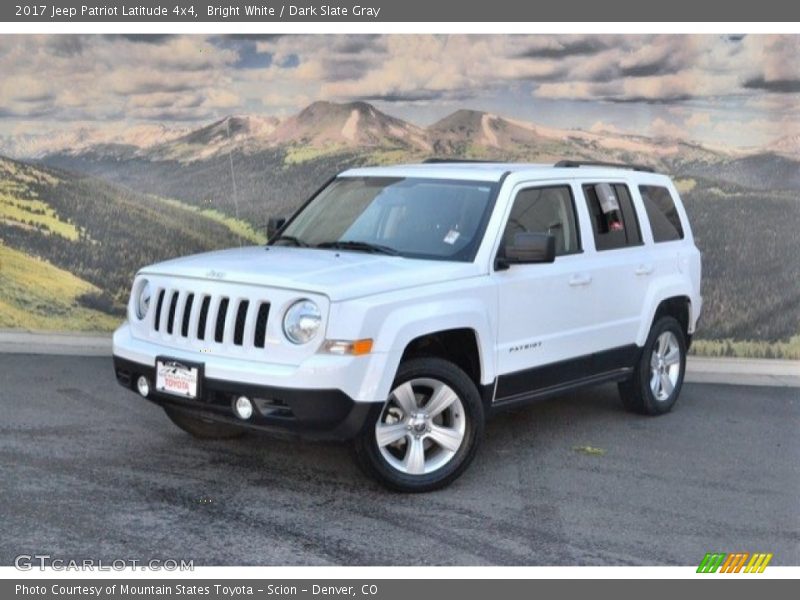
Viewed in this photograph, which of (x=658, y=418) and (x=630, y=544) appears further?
(x=658, y=418)

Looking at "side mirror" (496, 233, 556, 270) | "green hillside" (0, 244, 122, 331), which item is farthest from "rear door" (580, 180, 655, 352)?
"green hillside" (0, 244, 122, 331)

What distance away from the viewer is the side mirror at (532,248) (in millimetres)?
6035

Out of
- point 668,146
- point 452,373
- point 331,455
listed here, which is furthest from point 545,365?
point 668,146

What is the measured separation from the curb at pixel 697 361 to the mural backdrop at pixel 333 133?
5.1 inches

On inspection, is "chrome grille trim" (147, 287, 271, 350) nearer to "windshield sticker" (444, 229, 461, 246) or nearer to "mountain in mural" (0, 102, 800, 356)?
"windshield sticker" (444, 229, 461, 246)

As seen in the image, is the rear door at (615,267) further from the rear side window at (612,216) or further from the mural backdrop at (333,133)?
the mural backdrop at (333,133)

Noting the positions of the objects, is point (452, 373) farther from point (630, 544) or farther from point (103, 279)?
point (103, 279)

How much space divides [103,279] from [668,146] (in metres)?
5.85

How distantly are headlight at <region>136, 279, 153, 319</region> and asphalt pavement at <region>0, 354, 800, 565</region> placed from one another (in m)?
0.93

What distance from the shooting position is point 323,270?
225 inches

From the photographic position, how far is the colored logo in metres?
4.99

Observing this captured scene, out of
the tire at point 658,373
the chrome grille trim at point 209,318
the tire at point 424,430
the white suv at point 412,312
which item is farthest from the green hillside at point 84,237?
the tire at point 424,430

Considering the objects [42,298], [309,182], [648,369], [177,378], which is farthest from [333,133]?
[177,378]

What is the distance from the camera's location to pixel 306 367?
5.30 metres
